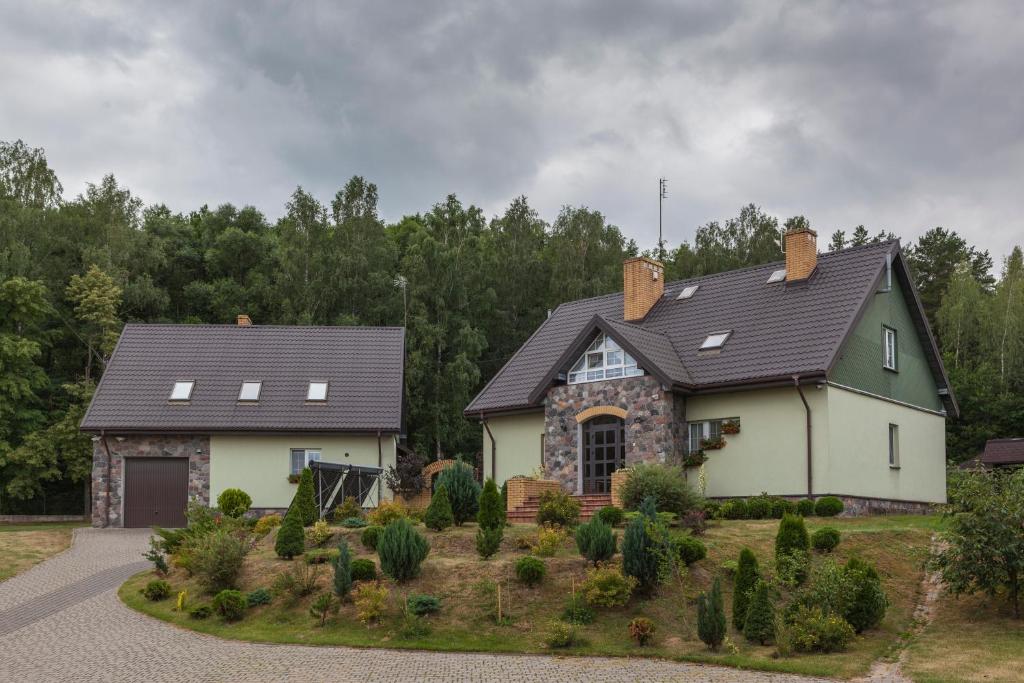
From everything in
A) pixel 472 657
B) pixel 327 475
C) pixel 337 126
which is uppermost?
pixel 337 126

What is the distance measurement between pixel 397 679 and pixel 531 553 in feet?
18.2

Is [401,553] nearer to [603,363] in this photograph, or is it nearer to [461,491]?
[461,491]

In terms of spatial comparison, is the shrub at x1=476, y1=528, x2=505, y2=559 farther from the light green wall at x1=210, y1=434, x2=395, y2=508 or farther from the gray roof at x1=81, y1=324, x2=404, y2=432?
the gray roof at x1=81, y1=324, x2=404, y2=432

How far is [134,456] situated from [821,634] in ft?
75.5

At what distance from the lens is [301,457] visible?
31.8m

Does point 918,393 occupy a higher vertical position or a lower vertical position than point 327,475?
higher

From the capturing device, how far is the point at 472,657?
49.1 feet

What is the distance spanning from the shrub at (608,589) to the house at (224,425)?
15638 mm

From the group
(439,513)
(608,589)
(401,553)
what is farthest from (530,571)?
(439,513)

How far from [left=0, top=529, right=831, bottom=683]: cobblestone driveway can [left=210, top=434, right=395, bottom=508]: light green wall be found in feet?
37.7

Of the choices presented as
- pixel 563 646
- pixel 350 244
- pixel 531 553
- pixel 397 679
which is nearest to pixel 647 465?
pixel 531 553

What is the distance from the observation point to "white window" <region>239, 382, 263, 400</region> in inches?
1271

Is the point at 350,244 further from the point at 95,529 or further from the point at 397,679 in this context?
the point at 397,679

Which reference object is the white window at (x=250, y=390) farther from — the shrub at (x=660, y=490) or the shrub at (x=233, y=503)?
the shrub at (x=660, y=490)
